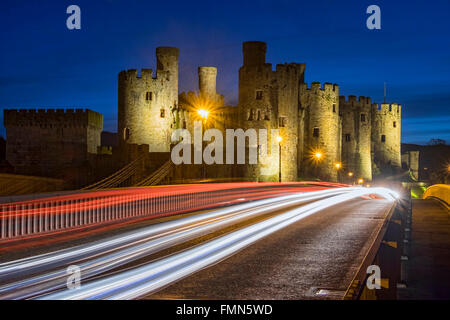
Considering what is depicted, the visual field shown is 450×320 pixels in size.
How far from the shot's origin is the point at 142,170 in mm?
38938

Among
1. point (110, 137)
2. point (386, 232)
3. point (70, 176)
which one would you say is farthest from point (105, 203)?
point (110, 137)

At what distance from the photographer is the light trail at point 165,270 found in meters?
7.19

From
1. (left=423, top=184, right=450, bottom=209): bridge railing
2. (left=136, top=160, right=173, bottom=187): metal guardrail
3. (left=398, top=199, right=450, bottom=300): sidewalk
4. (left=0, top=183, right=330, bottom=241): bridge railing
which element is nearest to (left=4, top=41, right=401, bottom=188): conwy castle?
(left=136, top=160, right=173, bottom=187): metal guardrail

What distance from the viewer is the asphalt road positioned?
7691 mm

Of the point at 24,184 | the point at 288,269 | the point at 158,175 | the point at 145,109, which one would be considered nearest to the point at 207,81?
the point at 145,109

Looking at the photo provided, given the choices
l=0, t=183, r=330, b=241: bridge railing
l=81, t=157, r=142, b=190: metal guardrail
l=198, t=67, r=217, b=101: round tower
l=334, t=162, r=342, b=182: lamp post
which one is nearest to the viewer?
l=0, t=183, r=330, b=241: bridge railing

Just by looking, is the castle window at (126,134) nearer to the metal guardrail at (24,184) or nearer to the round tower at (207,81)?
the metal guardrail at (24,184)

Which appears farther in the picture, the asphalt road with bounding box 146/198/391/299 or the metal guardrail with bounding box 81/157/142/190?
the metal guardrail with bounding box 81/157/142/190

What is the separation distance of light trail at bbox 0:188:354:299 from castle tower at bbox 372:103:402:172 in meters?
56.5

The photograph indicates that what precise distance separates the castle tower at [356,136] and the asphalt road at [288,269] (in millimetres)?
50141
